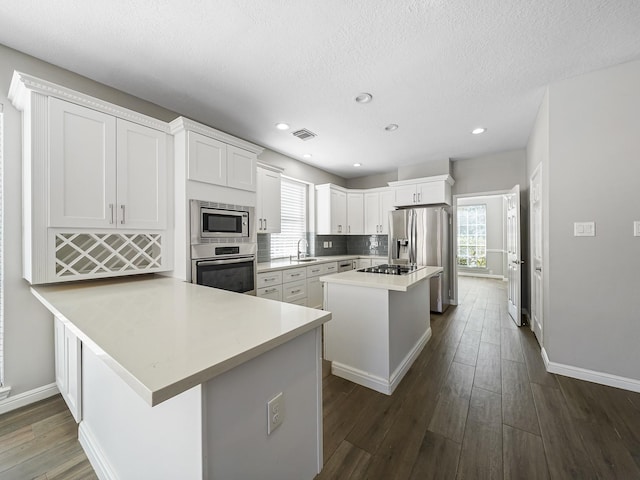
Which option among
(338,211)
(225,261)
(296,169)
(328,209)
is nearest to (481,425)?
(225,261)

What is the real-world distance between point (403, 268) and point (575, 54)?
7.07 feet

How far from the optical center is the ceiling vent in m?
3.39

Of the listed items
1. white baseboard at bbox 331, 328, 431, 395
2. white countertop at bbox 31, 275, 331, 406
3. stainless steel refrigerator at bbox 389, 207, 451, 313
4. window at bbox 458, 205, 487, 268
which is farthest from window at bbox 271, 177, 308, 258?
window at bbox 458, 205, 487, 268

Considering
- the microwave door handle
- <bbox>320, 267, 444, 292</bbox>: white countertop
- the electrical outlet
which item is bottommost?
the electrical outlet

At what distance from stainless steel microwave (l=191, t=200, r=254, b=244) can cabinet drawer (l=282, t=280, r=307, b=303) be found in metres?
1.00

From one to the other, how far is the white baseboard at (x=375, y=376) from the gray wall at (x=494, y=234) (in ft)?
21.2

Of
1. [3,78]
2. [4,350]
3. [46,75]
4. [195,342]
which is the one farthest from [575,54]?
[4,350]

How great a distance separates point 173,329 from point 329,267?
3543 millimetres

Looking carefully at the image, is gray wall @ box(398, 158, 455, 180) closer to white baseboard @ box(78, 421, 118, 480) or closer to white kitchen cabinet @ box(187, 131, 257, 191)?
white kitchen cabinet @ box(187, 131, 257, 191)

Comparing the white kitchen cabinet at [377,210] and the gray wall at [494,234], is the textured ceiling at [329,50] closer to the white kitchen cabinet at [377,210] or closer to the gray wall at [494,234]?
the white kitchen cabinet at [377,210]

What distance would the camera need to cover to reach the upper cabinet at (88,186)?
169 cm

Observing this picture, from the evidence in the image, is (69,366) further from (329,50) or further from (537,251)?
(537,251)

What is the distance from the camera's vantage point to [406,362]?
2.42 metres

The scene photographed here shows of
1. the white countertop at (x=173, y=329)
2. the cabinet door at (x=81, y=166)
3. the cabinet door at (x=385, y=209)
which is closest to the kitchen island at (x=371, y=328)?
the white countertop at (x=173, y=329)
